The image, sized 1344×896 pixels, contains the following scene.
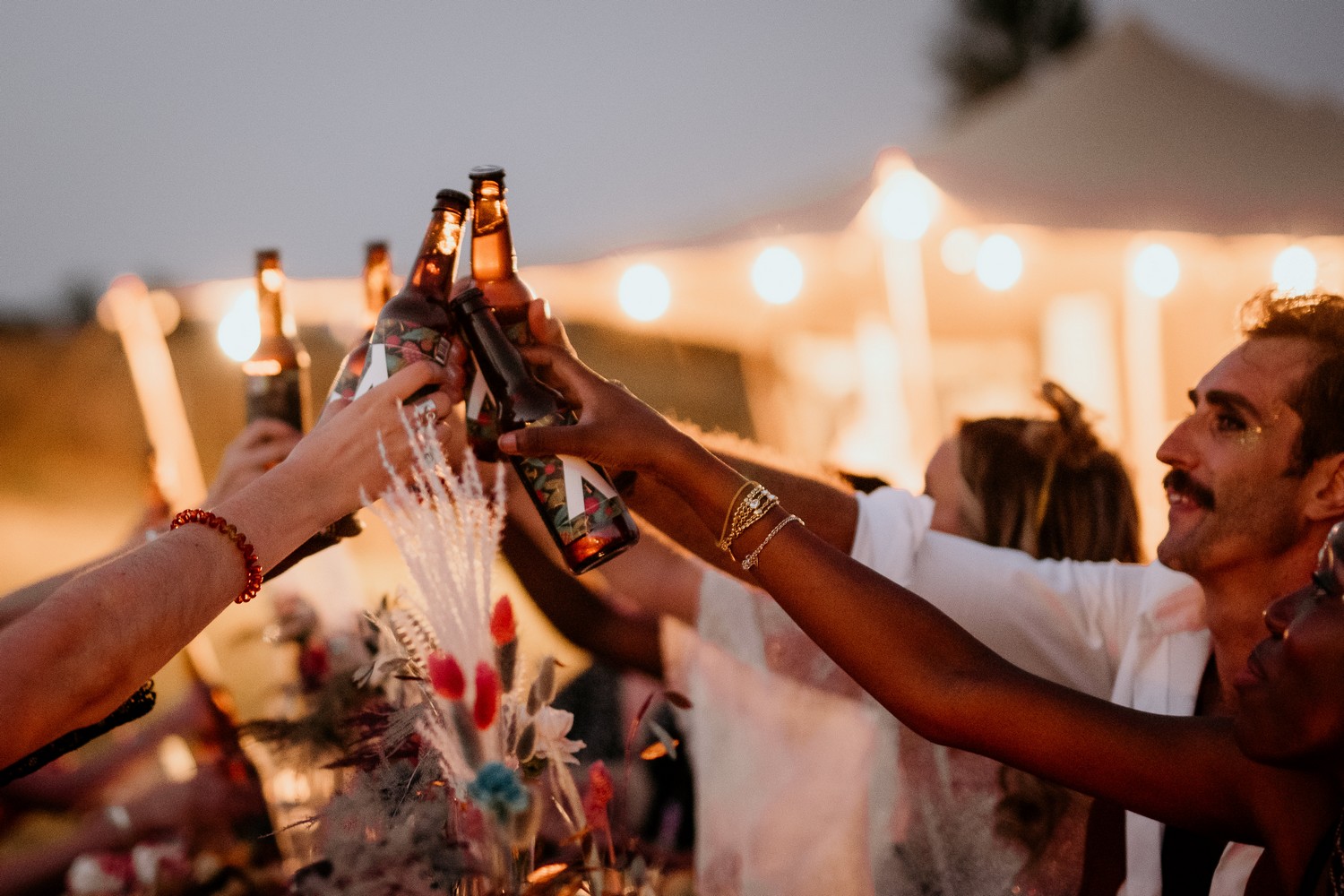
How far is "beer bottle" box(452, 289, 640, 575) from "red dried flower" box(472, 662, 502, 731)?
0.40m

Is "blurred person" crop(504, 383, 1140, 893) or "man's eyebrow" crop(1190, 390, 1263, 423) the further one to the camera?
"blurred person" crop(504, 383, 1140, 893)

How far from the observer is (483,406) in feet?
5.57

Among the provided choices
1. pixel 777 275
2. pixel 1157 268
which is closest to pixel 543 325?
pixel 777 275

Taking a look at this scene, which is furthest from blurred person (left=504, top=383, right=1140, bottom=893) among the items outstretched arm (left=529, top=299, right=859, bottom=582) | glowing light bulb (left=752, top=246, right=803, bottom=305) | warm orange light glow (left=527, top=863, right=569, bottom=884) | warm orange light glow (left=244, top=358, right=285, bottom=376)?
glowing light bulb (left=752, top=246, right=803, bottom=305)

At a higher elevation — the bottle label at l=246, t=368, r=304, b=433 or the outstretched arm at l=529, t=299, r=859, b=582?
the bottle label at l=246, t=368, r=304, b=433

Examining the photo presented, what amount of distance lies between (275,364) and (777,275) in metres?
4.12

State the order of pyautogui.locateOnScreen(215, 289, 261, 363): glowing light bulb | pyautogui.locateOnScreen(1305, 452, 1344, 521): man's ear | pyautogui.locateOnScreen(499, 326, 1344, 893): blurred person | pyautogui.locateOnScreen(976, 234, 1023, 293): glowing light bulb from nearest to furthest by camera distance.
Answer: pyautogui.locateOnScreen(499, 326, 1344, 893): blurred person, pyautogui.locateOnScreen(1305, 452, 1344, 521): man's ear, pyautogui.locateOnScreen(215, 289, 261, 363): glowing light bulb, pyautogui.locateOnScreen(976, 234, 1023, 293): glowing light bulb

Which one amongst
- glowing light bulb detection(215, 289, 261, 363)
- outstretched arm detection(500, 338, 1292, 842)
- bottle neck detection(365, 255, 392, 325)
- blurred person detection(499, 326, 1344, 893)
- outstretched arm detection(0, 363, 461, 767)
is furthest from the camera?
bottle neck detection(365, 255, 392, 325)

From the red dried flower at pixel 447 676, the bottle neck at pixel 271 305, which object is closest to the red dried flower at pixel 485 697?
the red dried flower at pixel 447 676

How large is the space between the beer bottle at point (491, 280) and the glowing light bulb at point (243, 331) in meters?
0.57

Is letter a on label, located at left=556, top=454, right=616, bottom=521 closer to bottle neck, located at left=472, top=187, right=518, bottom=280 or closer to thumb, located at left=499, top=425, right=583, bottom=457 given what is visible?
thumb, located at left=499, top=425, right=583, bottom=457

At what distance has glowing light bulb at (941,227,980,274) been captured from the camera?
576 cm

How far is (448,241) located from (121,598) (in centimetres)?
70

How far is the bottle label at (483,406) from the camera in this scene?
1.68 m
